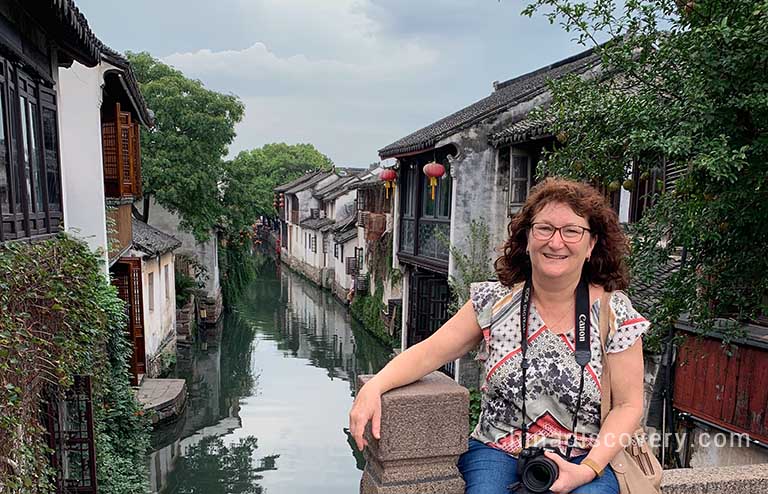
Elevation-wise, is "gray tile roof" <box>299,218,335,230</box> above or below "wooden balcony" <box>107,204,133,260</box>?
below

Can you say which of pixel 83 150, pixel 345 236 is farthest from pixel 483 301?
pixel 345 236

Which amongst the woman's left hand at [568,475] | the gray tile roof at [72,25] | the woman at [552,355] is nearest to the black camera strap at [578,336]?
the woman at [552,355]

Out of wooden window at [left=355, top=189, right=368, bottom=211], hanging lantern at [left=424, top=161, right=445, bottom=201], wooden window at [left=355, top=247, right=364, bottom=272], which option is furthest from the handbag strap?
wooden window at [left=355, top=247, right=364, bottom=272]

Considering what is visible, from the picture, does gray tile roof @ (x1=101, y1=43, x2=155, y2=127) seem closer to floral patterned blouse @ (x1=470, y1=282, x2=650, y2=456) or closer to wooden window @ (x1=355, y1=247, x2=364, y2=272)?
floral patterned blouse @ (x1=470, y1=282, x2=650, y2=456)

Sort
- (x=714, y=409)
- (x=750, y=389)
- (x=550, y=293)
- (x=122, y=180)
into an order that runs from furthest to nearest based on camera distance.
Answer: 1. (x=122, y=180)
2. (x=714, y=409)
3. (x=750, y=389)
4. (x=550, y=293)

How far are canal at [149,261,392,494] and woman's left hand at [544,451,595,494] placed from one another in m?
8.48

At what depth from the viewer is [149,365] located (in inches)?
539

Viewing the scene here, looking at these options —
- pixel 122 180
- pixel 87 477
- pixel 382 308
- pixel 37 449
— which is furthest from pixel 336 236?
pixel 37 449

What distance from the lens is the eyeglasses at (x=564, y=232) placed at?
6.21ft

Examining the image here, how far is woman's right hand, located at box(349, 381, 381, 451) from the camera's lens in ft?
6.31

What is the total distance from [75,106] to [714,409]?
379 inches

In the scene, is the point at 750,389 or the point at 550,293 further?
the point at 750,389

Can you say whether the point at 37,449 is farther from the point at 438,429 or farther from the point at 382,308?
the point at 382,308

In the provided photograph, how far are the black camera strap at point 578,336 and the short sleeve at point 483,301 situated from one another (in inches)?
4.6
